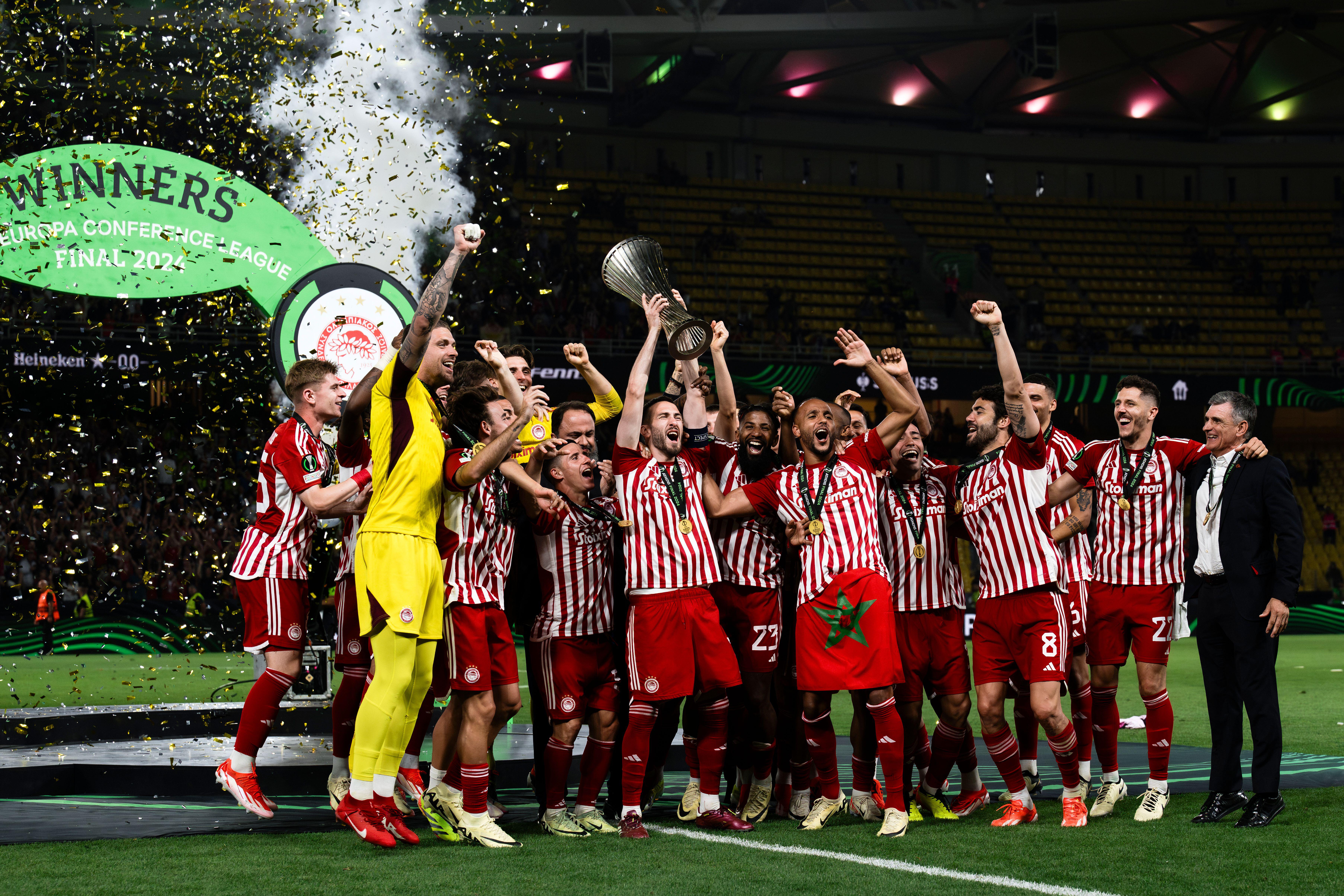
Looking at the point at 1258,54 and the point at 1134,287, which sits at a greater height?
the point at 1258,54

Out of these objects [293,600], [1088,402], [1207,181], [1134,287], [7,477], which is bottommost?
[293,600]

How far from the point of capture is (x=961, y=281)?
1133 inches

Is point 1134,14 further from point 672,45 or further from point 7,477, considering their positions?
point 7,477

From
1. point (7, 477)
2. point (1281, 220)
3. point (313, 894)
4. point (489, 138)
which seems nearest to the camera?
point (313, 894)

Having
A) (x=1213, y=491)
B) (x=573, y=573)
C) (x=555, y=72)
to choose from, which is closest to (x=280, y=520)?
(x=573, y=573)

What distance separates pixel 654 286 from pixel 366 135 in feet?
12.0

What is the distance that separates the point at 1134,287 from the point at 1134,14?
6641 millimetres

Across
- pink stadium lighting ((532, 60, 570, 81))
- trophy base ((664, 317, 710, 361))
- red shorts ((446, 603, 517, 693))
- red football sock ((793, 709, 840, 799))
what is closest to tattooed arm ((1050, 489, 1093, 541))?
red football sock ((793, 709, 840, 799))

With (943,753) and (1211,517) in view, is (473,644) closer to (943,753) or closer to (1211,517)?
(943,753)

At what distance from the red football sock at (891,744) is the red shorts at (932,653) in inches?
18.6

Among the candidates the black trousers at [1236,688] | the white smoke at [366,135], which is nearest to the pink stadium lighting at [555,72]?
the white smoke at [366,135]

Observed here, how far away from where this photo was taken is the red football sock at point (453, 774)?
5961 millimetres

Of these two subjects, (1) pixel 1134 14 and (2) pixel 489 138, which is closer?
(2) pixel 489 138

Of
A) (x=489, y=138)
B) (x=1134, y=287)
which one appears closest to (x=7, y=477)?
(x=489, y=138)
